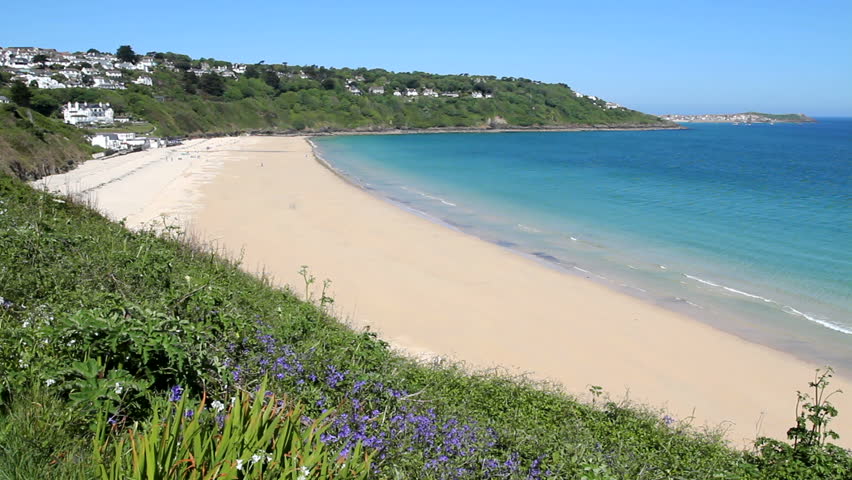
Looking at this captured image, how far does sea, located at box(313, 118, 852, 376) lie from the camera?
43.9ft

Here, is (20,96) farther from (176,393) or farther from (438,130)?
(438,130)

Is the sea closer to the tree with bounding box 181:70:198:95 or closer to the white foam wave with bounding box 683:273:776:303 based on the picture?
the white foam wave with bounding box 683:273:776:303

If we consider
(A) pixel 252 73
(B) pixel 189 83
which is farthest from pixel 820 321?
(A) pixel 252 73

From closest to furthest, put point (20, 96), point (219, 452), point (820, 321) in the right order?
1. point (219, 452)
2. point (820, 321)
3. point (20, 96)

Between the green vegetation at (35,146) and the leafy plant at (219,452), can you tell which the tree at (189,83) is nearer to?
the green vegetation at (35,146)

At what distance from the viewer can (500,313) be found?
12.0 metres

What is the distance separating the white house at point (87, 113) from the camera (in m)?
57.4

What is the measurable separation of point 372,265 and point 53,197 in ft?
24.0

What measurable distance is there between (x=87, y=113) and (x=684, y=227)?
191ft

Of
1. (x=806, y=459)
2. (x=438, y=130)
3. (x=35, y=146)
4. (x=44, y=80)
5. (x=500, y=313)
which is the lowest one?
(x=500, y=313)

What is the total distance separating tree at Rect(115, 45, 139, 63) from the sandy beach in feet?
386

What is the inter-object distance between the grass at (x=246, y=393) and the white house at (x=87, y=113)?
58.7 m

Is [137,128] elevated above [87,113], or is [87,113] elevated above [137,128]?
[87,113]

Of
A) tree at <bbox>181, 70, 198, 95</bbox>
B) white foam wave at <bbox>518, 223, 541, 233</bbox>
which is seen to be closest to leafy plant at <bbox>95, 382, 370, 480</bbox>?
white foam wave at <bbox>518, 223, 541, 233</bbox>
